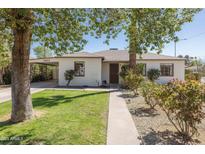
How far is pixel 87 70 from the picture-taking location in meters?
21.0

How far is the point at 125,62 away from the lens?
22.8 meters

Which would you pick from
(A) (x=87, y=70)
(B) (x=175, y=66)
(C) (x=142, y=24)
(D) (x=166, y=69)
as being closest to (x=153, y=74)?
(D) (x=166, y=69)

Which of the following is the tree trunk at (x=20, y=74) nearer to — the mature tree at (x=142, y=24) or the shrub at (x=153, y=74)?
the mature tree at (x=142, y=24)

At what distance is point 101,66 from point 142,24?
1534 centimetres

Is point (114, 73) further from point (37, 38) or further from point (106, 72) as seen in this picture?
point (37, 38)

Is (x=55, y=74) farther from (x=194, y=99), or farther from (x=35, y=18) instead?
(x=194, y=99)

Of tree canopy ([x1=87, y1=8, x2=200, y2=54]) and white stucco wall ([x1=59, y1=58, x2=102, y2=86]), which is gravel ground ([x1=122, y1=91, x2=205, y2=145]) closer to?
tree canopy ([x1=87, y1=8, x2=200, y2=54])

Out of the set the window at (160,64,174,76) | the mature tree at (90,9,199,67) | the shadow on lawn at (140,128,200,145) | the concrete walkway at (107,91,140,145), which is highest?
the mature tree at (90,9,199,67)

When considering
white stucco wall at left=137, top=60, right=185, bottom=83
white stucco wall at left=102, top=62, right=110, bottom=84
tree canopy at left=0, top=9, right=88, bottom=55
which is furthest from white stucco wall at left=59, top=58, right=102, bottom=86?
tree canopy at left=0, top=9, right=88, bottom=55

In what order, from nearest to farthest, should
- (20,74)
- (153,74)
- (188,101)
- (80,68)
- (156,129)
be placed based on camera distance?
(188,101), (156,129), (20,74), (80,68), (153,74)

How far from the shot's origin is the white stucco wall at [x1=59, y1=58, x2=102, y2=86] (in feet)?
68.6

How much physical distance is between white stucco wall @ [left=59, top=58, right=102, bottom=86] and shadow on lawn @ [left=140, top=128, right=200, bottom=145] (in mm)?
15035
